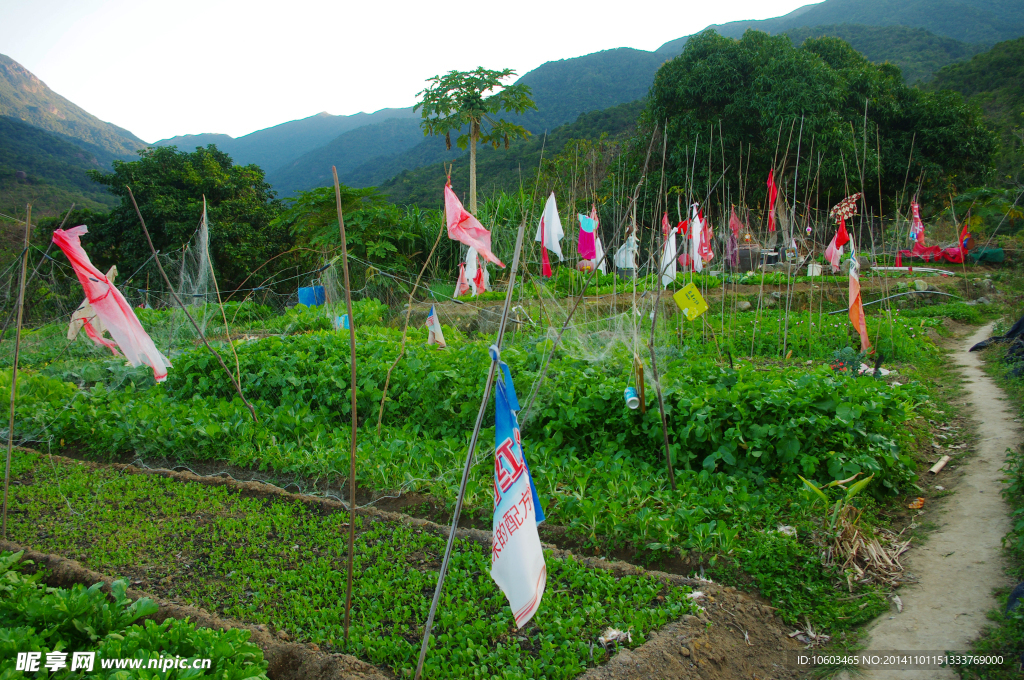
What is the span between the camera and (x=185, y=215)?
1978cm

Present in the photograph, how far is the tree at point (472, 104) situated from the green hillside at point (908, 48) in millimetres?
22560

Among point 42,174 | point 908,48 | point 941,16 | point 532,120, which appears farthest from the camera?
point 941,16

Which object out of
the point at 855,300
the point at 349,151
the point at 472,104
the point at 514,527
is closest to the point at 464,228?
the point at 514,527

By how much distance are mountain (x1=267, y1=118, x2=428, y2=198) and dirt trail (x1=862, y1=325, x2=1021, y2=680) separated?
7009cm

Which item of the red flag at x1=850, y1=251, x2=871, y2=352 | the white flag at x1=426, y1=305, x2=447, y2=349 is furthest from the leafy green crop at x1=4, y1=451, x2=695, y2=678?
the red flag at x1=850, y1=251, x2=871, y2=352

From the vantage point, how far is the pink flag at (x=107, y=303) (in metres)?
3.26

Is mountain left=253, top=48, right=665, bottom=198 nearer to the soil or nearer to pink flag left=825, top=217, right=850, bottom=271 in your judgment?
pink flag left=825, top=217, right=850, bottom=271

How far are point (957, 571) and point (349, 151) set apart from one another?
8190 cm

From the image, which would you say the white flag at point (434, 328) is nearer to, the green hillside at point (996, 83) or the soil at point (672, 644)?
the soil at point (672, 644)

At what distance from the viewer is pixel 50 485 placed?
4078 mm

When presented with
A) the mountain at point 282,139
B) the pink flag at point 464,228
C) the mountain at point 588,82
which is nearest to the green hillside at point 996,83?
the pink flag at point 464,228

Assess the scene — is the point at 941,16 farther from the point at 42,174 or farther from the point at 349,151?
the point at 42,174

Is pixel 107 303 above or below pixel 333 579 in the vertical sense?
above

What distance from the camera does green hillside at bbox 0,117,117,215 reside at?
2509cm
